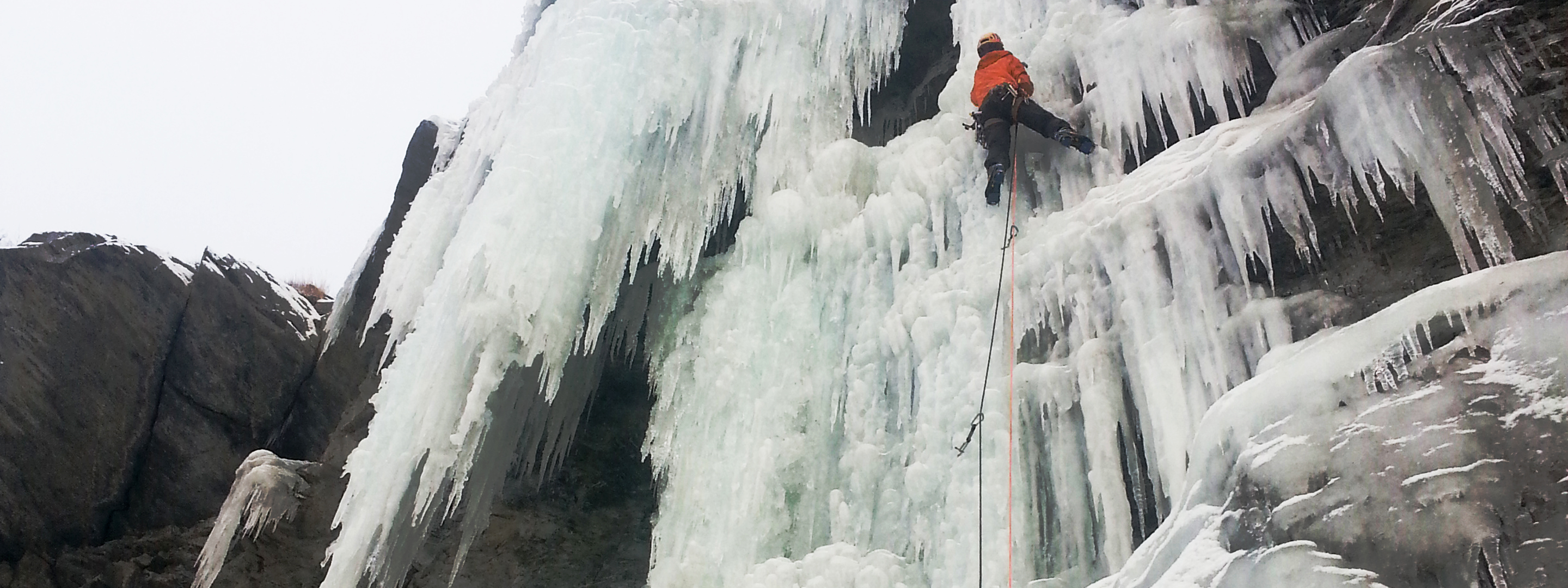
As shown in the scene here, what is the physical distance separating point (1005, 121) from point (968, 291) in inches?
29.3

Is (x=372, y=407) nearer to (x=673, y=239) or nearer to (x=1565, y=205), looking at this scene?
(x=673, y=239)

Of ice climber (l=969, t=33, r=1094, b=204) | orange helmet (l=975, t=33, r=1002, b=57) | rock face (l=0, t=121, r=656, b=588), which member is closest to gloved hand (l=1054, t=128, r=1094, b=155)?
ice climber (l=969, t=33, r=1094, b=204)

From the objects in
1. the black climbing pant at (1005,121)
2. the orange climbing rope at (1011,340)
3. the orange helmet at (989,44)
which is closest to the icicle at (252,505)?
the orange climbing rope at (1011,340)

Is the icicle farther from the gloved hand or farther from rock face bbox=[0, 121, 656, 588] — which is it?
the gloved hand

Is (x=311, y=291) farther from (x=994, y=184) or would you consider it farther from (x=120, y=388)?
(x=994, y=184)

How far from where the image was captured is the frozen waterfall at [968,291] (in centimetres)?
267

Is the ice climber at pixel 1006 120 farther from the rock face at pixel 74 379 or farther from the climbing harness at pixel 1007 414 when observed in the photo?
the rock face at pixel 74 379

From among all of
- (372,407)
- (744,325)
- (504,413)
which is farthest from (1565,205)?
(372,407)

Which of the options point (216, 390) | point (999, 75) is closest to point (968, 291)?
point (999, 75)

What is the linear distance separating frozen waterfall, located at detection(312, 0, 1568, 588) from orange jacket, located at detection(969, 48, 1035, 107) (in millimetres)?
266

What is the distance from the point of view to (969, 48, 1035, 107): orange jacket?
4.06 metres

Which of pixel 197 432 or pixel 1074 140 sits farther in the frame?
pixel 197 432

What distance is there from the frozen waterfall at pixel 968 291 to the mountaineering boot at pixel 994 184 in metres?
0.08

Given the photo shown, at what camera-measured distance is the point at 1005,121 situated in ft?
13.2
